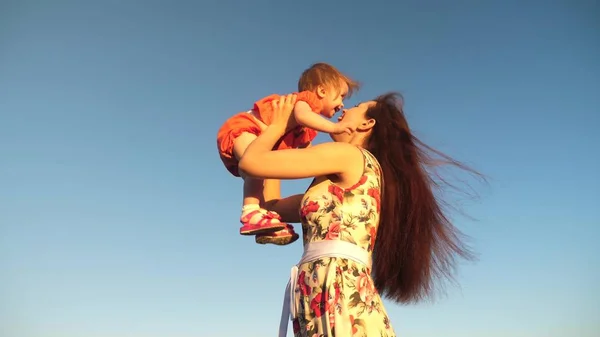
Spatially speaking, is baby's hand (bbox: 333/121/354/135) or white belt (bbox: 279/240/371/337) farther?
baby's hand (bbox: 333/121/354/135)

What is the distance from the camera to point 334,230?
262 cm

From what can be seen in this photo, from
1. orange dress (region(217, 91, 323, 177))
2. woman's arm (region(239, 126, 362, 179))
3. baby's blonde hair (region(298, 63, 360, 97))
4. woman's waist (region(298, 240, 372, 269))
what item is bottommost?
woman's waist (region(298, 240, 372, 269))

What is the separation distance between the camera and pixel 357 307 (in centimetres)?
253

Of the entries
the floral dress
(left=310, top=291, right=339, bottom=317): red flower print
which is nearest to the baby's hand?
the floral dress

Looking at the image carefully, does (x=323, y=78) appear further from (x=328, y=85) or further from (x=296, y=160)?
(x=296, y=160)

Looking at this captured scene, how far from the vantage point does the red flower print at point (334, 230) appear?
103 inches

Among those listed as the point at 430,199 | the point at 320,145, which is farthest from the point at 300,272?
the point at 430,199

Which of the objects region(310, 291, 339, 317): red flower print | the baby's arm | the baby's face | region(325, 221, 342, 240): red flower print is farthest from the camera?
the baby's face

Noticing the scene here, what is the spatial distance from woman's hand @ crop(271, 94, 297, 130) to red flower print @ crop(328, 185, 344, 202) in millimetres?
422

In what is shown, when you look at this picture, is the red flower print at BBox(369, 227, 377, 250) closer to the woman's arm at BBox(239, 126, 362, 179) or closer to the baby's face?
the woman's arm at BBox(239, 126, 362, 179)

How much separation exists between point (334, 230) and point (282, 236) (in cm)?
48

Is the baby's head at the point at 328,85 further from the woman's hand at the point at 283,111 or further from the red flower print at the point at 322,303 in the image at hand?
the red flower print at the point at 322,303

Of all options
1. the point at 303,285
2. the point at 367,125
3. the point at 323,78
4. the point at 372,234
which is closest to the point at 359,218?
the point at 372,234

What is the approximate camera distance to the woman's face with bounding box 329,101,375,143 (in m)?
3.11
